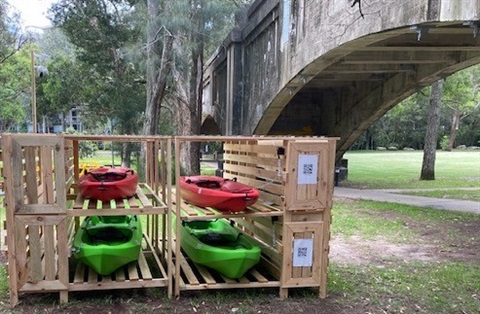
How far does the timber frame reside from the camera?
3.97 metres

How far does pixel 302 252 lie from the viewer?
4.48m

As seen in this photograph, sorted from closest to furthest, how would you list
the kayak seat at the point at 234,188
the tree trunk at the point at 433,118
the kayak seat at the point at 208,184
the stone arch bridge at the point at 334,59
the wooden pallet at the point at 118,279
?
the wooden pallet at the point at 118,279 → the kayak seat at the point at 234,188 → the kayak seat at the point at 208,184 → the stone arch bridge at the point at 334,59 → the tree trunk at the point at 433,118

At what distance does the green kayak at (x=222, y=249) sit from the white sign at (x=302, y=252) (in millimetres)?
393

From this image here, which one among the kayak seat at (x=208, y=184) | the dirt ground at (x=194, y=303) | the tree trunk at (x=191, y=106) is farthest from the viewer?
the tree trunk at (x=191, y=106)

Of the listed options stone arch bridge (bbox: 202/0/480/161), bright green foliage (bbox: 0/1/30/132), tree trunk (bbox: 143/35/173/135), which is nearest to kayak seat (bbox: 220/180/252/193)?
stone arch bridge (bbox: 202/0/480/161)

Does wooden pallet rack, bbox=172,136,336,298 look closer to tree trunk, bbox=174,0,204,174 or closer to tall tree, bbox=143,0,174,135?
tall tree, bbox=143,0,174,135

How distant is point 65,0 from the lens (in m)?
15.6

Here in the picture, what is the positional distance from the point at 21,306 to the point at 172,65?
9.78 meters

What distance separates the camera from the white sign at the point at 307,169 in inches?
173

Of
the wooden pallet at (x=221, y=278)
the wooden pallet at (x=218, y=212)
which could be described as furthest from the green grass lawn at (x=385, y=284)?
the wooden pallet at (x=218, y=212)

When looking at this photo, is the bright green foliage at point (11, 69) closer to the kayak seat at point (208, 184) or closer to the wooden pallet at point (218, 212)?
the kayak seat at point (208, 184)

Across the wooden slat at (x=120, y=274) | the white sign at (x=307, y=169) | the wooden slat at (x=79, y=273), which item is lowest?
the wooden slat at (x=79, y=273)

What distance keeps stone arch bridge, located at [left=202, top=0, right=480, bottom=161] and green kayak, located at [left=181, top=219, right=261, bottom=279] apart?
3342 mm

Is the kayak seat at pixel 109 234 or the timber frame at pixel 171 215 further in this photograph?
the kayak seat at pixel 109 234
